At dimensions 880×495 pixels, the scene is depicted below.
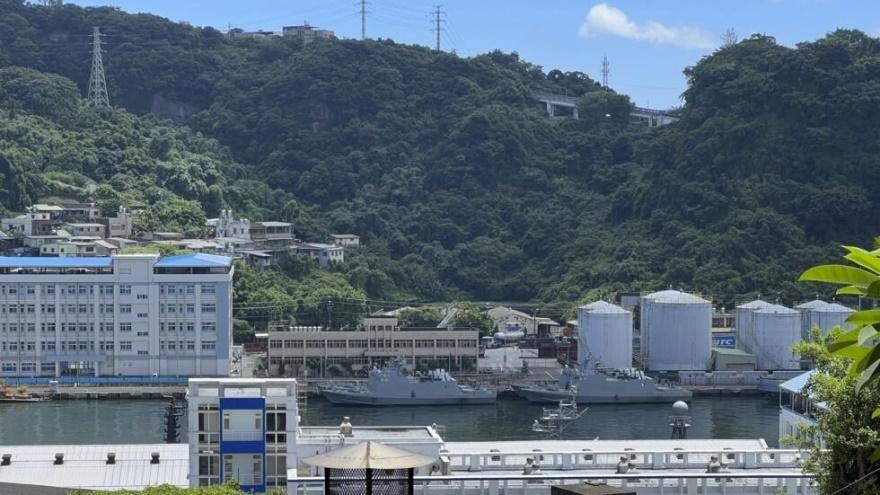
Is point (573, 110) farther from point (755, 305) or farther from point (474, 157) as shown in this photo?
point (755, 305)

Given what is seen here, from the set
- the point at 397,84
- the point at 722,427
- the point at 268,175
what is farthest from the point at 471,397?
the point at 397,84

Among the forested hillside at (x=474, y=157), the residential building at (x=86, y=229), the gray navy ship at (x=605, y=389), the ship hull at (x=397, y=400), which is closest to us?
the ship hull at (x=397, y=400)

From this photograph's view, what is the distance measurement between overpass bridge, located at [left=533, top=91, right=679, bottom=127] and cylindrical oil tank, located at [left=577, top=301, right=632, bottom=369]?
3250 centimetres

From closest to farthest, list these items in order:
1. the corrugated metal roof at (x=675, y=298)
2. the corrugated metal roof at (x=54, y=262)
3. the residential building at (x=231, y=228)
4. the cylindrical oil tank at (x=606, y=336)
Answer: the corrugated metal roof at (x=54, y=262), the cylindrical oil tank at (x=606, y=336), the corrugated metal roof at (x=675, y=298), the residential building at (x=231, y=228)

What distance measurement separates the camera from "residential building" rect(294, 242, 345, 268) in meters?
55.5

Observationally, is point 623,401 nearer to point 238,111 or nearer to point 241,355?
point 241,355

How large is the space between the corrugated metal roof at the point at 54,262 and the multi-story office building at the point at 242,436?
25.9 meters

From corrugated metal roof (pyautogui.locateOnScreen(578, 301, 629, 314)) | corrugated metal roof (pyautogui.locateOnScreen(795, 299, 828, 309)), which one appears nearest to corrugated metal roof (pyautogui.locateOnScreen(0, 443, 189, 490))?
corrugated metal roof (pyautogui.locateOnScreen(578, 301, 629, 314))

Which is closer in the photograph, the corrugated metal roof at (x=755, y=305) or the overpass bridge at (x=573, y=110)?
the corrugated metal roof at (x=755, y=305)

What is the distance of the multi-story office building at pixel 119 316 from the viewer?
42188 millimetres

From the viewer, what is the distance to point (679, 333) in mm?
45594

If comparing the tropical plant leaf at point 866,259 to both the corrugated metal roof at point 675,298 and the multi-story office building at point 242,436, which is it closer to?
the multi-story office building at point 242,436

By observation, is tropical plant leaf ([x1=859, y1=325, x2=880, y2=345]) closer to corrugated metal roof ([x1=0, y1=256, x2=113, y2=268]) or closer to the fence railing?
the fence railing

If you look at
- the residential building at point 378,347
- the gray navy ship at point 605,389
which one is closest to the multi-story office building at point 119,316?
the residential building at point 378,347
